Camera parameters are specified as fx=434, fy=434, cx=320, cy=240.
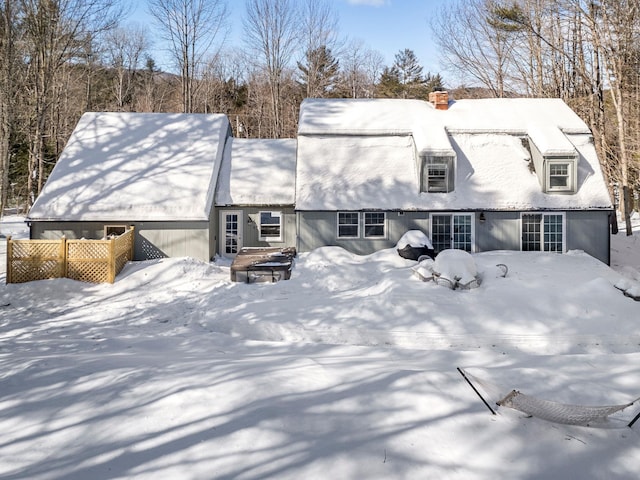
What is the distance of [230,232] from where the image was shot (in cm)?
1769

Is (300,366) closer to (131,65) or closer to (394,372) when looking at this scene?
(394,372)

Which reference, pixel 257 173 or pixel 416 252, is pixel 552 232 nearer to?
pixel 416 252

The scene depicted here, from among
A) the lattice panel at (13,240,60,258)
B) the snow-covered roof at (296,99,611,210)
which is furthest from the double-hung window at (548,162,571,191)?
the lattice panel at (13,240,60,258)

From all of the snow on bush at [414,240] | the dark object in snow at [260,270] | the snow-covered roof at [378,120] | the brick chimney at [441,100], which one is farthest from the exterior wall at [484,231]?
the brick chimney at [441,100]

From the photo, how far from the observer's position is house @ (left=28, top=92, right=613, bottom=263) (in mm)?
15516

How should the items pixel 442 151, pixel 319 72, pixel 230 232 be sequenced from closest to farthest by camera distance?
pixel 442 151
pixel 230 232
pixel 319 72

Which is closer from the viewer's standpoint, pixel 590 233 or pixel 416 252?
pixel 416 252

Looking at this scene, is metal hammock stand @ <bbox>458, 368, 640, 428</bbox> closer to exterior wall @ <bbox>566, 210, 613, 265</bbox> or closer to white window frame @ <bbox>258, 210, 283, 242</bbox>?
exterior wall @ <bbox>566, 210, 613, 265</bbox>

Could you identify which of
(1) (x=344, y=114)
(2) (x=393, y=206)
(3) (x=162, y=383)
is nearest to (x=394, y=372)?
(3) (x=162, y=383)

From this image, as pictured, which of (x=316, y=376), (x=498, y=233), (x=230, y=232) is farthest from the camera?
(x=230, y=232)

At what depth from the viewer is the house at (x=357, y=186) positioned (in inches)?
611

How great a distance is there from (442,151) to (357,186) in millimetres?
3311

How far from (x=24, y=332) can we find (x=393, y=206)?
37.1 ft

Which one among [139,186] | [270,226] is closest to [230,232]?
[270,226]
